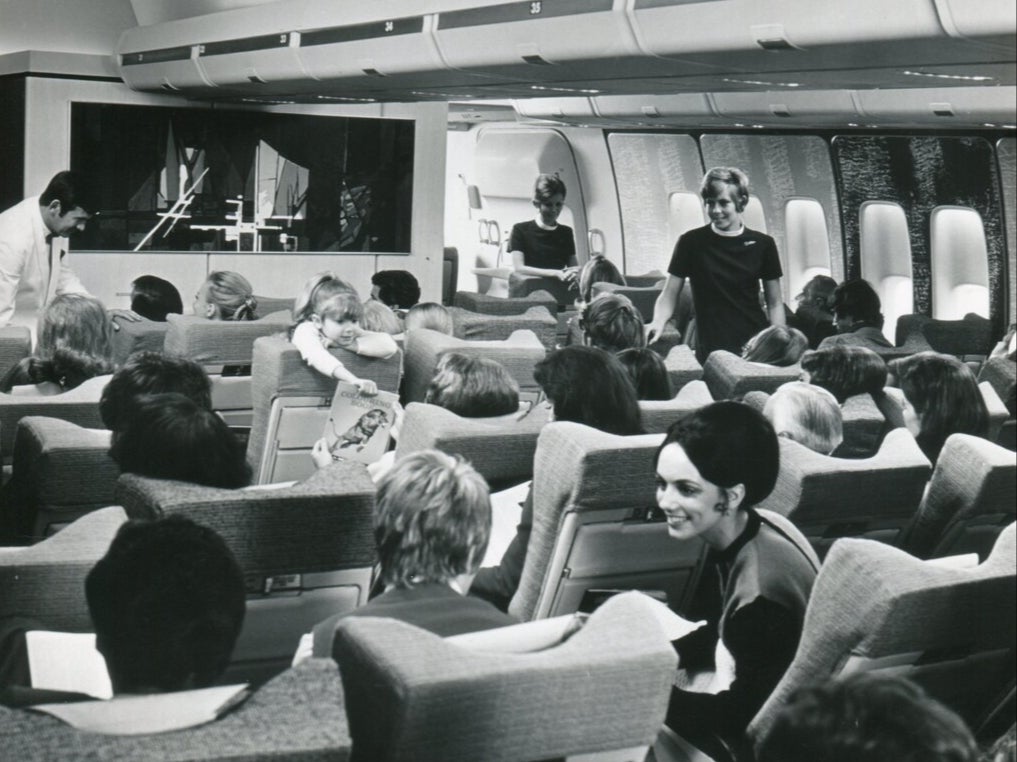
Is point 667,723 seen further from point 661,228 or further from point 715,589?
point 661,228

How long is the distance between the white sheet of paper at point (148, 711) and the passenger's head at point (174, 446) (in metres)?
1.39

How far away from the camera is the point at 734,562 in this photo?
2.89 meters

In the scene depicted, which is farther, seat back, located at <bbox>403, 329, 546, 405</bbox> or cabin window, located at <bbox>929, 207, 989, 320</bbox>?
cabin window, located at <bbox>929, 207, 989, 320</bbox>

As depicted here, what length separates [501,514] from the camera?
366 cm

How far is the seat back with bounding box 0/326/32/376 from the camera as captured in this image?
5.53 m

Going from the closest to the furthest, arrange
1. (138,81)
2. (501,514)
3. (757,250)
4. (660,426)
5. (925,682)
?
(925,682), (501,514), (660,426), (757,250), (138,81)

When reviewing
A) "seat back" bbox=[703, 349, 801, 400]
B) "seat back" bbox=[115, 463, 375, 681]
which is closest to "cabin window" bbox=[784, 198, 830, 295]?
"seat back" bbox=[703, 349, 801, 400]

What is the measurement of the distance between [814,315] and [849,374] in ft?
16.6

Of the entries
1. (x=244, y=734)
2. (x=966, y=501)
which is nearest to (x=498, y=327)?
(x=966, y=501)

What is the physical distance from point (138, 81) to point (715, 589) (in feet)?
30.2

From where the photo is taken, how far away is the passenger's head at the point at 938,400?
4.04 m

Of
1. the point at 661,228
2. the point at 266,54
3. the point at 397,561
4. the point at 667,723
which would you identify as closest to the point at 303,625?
the point at 397,561

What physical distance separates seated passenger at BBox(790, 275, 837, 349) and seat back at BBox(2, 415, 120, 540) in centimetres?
619

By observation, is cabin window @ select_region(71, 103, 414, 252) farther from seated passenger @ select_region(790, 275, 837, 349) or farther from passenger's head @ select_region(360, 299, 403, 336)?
passenger's head @ select_region(360, 299, 403, 336)
